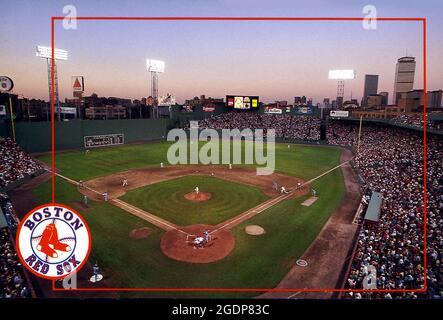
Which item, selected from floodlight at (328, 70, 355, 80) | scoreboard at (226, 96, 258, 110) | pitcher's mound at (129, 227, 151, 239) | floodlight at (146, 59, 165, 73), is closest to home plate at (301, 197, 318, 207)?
pitcher's mound at (129, 227, 151, 239)

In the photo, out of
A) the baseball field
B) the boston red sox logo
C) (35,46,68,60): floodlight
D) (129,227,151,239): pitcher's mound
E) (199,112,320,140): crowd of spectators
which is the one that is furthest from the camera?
(199,112,320,140): crowd of spectators

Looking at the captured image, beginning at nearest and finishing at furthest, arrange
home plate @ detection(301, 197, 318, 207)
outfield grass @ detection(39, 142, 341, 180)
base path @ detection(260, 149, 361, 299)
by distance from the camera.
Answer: base path @ detection(260, 149, 361, 299)
home plate @ detection(301, 197, 318, 207)
outfield grass @ detection(39, 142, 341, 180)

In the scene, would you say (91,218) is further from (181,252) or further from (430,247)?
(430,247)

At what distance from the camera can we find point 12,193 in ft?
82.6

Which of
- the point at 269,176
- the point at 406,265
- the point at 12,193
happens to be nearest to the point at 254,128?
the point at 269,176

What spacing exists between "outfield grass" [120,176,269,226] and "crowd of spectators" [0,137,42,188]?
11.8 metres

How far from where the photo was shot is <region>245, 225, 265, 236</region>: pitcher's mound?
18328mm

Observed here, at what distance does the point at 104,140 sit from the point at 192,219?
39.3 metres

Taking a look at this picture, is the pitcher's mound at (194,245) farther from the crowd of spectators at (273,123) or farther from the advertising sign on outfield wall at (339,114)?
the advertising sign on outfield wall at (339,114)

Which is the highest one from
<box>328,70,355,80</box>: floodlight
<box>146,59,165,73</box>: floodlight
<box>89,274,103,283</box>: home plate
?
<box>146,59,165,73</box>: floodlight

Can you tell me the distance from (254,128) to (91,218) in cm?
5306

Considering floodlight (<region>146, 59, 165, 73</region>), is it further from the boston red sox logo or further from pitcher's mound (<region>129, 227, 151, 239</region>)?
the boston red sox logo

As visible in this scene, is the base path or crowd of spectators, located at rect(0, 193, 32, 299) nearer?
crowd of spectators, located at rect(0, 193, 32, 299)
